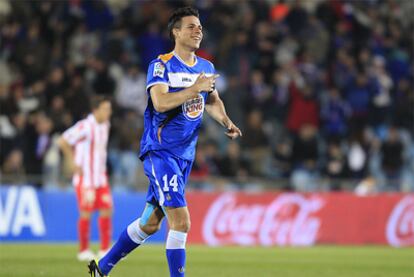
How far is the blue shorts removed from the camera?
8406 millimetres

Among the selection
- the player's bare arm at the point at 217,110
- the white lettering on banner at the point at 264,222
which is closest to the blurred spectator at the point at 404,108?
the white lettering on banner at the point at 264,222

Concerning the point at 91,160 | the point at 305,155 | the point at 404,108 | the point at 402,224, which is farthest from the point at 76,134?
the point at 404,108

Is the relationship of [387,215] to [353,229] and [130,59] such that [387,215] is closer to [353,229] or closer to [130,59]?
[353,229]

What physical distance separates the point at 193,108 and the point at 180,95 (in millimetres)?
528

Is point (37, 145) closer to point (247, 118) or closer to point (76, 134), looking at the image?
point (76, 134)

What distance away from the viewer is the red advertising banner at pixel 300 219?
1894 centimetres

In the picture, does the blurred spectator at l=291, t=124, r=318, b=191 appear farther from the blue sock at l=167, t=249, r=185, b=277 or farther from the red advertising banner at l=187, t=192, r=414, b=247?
the blue sock at l=167, t=249, r=185, b=277

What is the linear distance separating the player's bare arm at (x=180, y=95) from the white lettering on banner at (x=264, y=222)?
1076 cm

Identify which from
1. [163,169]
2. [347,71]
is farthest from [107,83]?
[163,169]

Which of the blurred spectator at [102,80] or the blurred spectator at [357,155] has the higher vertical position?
the blurred spectator at [102,80]

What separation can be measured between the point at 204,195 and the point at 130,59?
13.6 feet

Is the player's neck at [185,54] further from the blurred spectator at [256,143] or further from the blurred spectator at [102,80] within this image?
the blurred spectator at [256,143]

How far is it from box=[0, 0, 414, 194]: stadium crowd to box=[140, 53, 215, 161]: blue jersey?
32.7 ft

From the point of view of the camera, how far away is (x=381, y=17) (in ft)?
79.6
